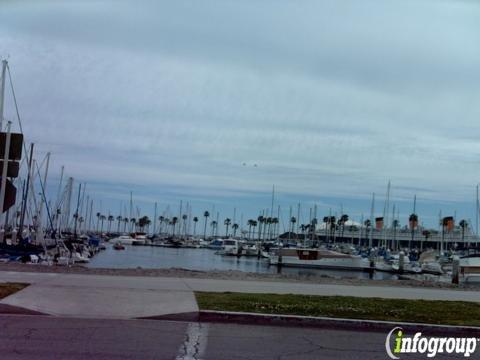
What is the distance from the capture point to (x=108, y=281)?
16.9 m

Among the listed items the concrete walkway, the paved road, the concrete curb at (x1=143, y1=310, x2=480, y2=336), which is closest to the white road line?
the paved road

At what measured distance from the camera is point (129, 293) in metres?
14.2

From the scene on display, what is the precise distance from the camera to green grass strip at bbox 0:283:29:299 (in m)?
13.0

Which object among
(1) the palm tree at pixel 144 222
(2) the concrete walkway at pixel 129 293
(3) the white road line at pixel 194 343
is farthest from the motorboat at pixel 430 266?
(1) the palm tree at pixel 144 222

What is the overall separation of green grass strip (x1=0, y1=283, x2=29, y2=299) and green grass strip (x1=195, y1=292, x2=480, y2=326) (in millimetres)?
4006

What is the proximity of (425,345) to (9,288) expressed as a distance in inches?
351

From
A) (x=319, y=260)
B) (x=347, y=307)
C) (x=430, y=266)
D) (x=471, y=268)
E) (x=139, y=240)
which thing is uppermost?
(x=347, y=307)

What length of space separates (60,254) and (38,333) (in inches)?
1243

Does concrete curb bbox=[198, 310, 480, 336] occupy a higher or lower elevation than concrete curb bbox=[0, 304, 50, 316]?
higher

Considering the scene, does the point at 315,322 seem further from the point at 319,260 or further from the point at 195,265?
the point at 319,260

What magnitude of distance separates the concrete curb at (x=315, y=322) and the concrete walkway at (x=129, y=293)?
0.30 meters

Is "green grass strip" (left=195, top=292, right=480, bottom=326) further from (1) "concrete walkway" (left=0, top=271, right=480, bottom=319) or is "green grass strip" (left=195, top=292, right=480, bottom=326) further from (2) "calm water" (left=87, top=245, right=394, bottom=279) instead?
(2) "calm water" (left=87, top=245, right=394, bottom=279)

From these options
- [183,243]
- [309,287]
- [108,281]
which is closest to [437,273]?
[309,287]

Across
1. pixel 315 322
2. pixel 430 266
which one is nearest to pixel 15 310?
pixel 315 322
